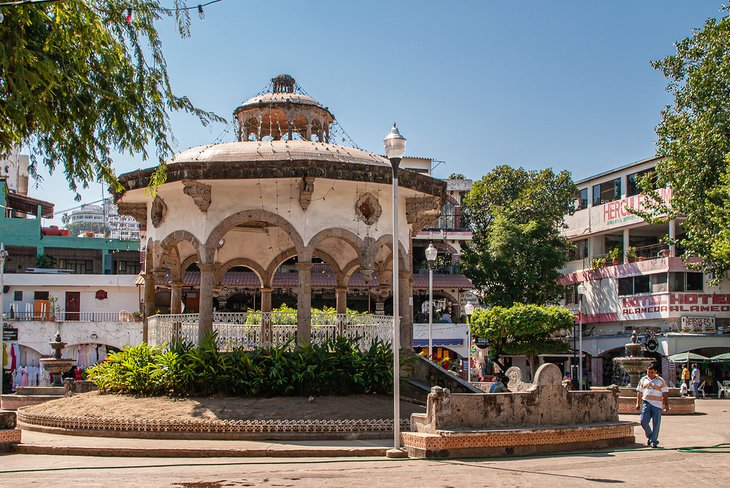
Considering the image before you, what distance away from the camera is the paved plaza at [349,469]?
10391 mm

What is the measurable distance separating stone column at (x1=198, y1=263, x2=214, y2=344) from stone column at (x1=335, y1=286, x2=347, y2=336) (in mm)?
2625

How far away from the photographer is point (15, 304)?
1857 inches

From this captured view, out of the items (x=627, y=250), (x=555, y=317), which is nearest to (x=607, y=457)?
(x=555, y=317)

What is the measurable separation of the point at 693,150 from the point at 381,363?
2060 cm

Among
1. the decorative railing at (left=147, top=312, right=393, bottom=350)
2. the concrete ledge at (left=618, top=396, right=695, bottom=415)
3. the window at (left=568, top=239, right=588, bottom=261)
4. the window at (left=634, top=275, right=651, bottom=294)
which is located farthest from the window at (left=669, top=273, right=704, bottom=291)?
the decorative railing at (left=147, top=312, right=393, bottom=350)

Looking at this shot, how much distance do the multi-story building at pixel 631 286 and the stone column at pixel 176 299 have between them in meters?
22.3

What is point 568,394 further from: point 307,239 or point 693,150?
point 693,150

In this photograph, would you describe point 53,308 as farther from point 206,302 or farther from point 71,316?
point 206,302

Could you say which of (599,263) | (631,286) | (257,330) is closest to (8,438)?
(257,330)

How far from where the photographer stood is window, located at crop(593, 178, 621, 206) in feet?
160

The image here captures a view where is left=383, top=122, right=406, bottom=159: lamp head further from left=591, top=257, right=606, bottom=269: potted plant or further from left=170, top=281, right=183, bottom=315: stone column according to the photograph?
left=591, top=257, right=606, bottom=269: potted plant

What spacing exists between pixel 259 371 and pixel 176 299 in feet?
16.1

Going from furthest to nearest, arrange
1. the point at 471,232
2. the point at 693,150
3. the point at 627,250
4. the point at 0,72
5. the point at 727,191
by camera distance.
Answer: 1. the point at 471,232
2. the point at 627,250
3. the point at 693,150
4. the point at 727,191
5. the point at 0,72

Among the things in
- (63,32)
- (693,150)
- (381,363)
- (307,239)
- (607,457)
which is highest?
(693,150)
